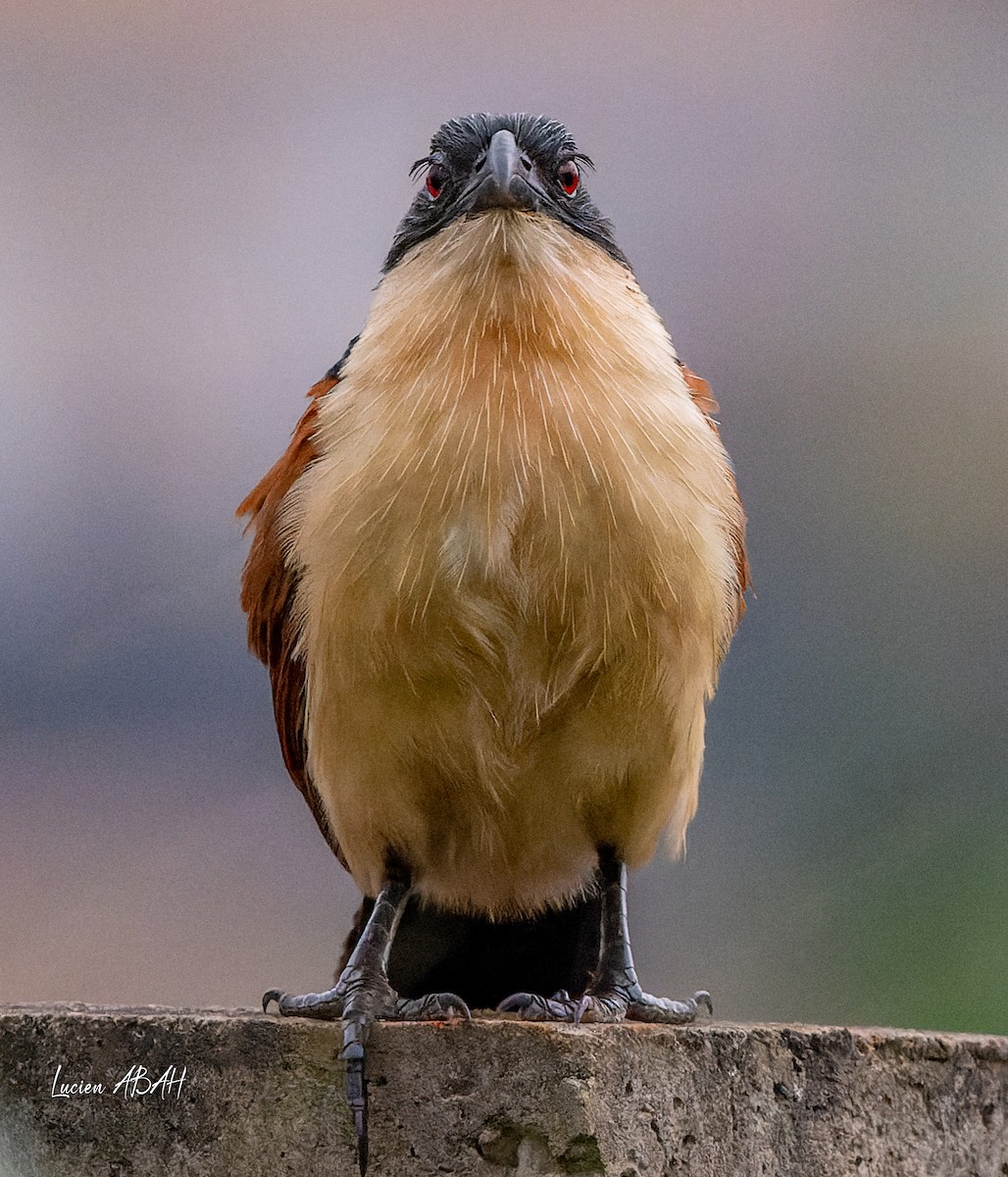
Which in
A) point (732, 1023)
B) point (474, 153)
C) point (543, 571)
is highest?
point (474, 153)

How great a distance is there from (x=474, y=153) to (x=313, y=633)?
2.81 feet

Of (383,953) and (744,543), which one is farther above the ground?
(744,543)

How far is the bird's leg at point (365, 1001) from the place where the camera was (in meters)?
1.66

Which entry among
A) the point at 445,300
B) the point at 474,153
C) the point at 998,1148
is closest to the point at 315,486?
the point at 445,300

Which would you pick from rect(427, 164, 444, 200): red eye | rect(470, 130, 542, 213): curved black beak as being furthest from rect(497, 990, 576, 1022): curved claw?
→ rect(427, 164, 444, 200): red eye

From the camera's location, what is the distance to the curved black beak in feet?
6.49

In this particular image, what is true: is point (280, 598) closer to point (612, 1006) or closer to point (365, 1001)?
point (365, 1001)

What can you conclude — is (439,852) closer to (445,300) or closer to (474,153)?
(445,300)

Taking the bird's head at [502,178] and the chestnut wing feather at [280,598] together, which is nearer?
the bird's head at [502,178]

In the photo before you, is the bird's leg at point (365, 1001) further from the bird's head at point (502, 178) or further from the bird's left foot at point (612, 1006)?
the bird's head at point (502, 178)

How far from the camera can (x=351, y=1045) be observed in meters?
1.67

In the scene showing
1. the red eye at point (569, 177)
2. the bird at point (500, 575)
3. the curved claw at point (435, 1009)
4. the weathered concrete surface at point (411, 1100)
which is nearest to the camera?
the weathered concrete surface at point (411, 1100)

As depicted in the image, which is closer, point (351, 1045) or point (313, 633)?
point (351, 1045)
